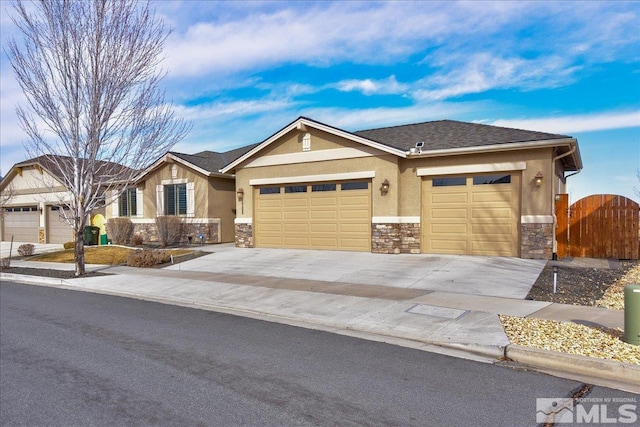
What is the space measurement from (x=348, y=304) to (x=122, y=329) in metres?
4.25

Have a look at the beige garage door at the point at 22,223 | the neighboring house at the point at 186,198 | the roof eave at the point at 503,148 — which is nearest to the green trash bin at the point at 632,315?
the roof eave at the point at 503,148

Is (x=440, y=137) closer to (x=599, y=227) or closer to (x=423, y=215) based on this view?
(x=423, y=215)

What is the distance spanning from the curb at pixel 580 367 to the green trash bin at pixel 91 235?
77.7 feet

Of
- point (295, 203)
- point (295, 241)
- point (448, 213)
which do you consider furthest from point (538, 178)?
point (295, 241)

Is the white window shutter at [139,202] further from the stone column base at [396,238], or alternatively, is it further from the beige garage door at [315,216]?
the stone column base at [396,238]

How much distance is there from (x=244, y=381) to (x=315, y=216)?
40.9 ft

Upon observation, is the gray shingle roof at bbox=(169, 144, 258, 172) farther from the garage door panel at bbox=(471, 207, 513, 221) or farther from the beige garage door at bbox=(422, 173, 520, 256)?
the garage door panel at bbox=(471, 207, 513, 221)

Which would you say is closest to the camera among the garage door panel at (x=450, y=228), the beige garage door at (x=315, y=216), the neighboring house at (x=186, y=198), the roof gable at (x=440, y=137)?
the roof gable at (x=440, y=137)

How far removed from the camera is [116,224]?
2370 cm

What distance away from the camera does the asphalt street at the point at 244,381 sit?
4.18m

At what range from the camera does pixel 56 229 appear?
2817 cm
